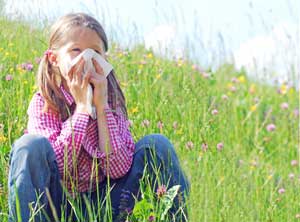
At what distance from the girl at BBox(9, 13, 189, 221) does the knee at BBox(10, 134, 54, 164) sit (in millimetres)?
12

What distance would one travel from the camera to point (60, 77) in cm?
224

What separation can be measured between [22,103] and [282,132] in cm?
187

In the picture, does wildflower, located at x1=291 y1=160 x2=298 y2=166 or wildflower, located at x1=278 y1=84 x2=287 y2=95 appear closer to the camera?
wildflower, located at x1=291 y1=160 x2=298 y2=166

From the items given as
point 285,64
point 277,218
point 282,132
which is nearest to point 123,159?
point 277,218

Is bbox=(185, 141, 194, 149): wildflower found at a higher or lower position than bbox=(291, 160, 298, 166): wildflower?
higher

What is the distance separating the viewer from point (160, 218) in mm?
2021

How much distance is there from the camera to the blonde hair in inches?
85.4

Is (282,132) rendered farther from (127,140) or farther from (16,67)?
(127,140)

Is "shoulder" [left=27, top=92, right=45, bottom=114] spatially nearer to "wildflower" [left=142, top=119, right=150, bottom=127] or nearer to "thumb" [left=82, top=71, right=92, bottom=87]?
"thumb" [left=82, top=71, right=92, bottom=87]

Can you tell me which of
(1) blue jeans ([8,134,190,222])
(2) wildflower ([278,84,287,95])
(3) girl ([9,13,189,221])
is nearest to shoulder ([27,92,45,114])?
(3) girl ([9,13,189,221])

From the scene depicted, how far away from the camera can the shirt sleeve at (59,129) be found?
80.1 inches

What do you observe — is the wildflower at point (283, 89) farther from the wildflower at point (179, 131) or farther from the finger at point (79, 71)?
the finger at point (79, 71)

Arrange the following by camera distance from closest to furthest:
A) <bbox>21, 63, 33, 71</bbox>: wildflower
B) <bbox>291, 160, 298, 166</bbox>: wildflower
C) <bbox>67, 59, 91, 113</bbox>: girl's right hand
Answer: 1. <bbox>67, 59, 91, 113</bbox>: girl's right hand
2. <bbox>21, 63, 33, 71</bbox>: wildflower
3. <bbox>291, 160, 298, 166</bbox>: wildflower

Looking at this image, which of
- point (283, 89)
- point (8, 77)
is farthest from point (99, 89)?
point (283, 89)
